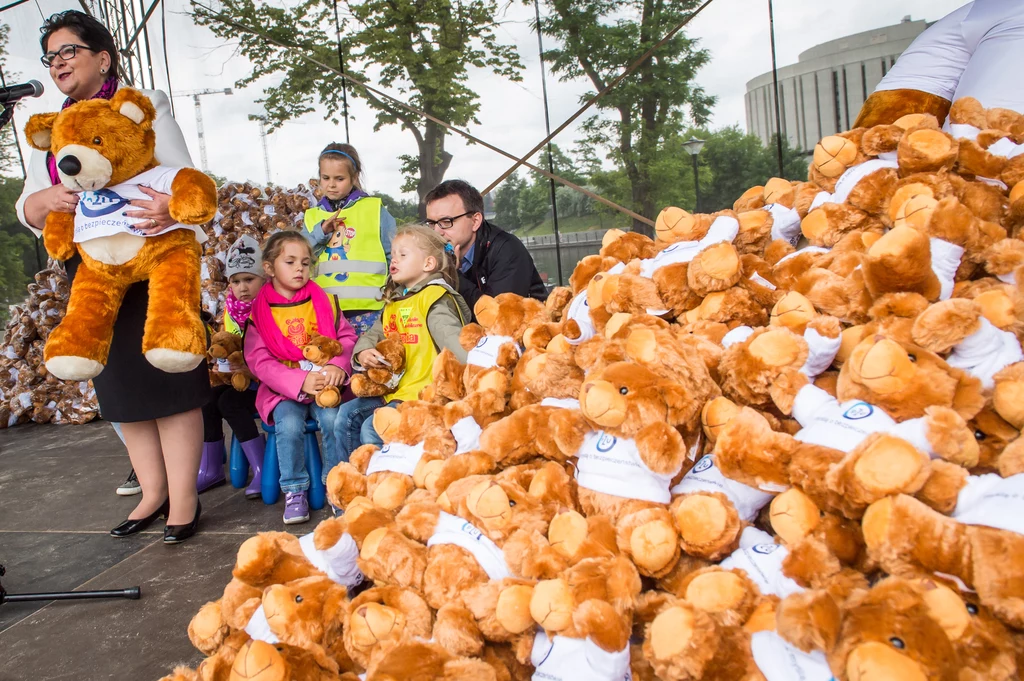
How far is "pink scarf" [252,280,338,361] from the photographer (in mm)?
2570

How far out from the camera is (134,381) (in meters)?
2.18

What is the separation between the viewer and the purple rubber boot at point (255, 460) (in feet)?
9.03

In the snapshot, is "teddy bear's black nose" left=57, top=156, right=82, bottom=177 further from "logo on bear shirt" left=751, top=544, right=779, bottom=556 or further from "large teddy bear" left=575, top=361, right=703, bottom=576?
"logo on bear shirt" left=751, top=544, right=779, bottom=556

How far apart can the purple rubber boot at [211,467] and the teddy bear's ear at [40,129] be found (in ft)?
4.56

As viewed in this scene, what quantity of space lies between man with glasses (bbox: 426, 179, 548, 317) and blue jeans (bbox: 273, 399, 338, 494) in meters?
0.65

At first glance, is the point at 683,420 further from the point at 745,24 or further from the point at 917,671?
the point at 745,24

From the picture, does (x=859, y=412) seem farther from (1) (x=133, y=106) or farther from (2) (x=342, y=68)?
(2) (x=342, y=68)

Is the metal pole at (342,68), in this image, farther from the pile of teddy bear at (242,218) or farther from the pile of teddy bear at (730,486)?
the pile of teddy bear at (730,486)

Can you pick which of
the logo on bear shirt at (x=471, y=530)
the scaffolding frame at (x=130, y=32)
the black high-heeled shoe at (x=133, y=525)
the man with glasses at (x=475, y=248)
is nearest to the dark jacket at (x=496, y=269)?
the man with glasses at (x=475, y=248)

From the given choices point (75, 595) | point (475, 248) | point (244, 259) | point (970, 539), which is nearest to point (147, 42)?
point (244, 259)

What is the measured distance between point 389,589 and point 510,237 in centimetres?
170

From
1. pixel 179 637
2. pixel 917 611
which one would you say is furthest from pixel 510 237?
pixel 917 611

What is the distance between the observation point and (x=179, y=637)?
1652 mm

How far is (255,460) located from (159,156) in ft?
4.07
